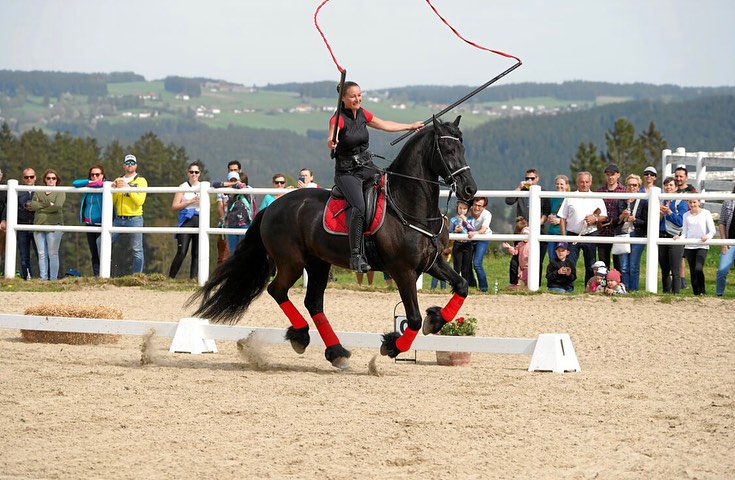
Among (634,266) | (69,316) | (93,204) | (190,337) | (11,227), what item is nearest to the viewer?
(190,337)

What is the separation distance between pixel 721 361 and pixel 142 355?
17.1 ft

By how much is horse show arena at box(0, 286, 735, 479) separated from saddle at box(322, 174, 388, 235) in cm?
125

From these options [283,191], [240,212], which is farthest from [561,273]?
[240,212]

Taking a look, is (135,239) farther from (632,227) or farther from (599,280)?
(632,227)

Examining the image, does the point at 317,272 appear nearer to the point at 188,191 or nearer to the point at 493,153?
the point at 188,191

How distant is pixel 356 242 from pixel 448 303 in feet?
3.05

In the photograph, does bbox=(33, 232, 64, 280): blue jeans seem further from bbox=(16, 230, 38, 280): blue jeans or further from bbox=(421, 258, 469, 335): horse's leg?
bbox=(421, 258, 469, 335): horse's leg

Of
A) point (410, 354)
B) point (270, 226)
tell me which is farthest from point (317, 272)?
point (410, 354)

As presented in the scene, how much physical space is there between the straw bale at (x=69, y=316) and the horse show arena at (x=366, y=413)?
20 cm

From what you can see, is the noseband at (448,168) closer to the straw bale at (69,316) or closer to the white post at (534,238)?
the straw bale at (69,316)

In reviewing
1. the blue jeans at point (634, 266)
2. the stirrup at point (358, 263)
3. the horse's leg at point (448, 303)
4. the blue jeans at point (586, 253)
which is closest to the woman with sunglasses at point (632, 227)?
the blue jeans at point (634, 266)

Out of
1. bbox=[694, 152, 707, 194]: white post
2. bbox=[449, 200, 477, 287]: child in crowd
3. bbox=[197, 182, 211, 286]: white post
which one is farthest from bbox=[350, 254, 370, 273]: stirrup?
bbox=[694, 152, 707, 194]: white post

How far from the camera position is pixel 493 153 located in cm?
17662

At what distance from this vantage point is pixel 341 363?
9.51 meters
